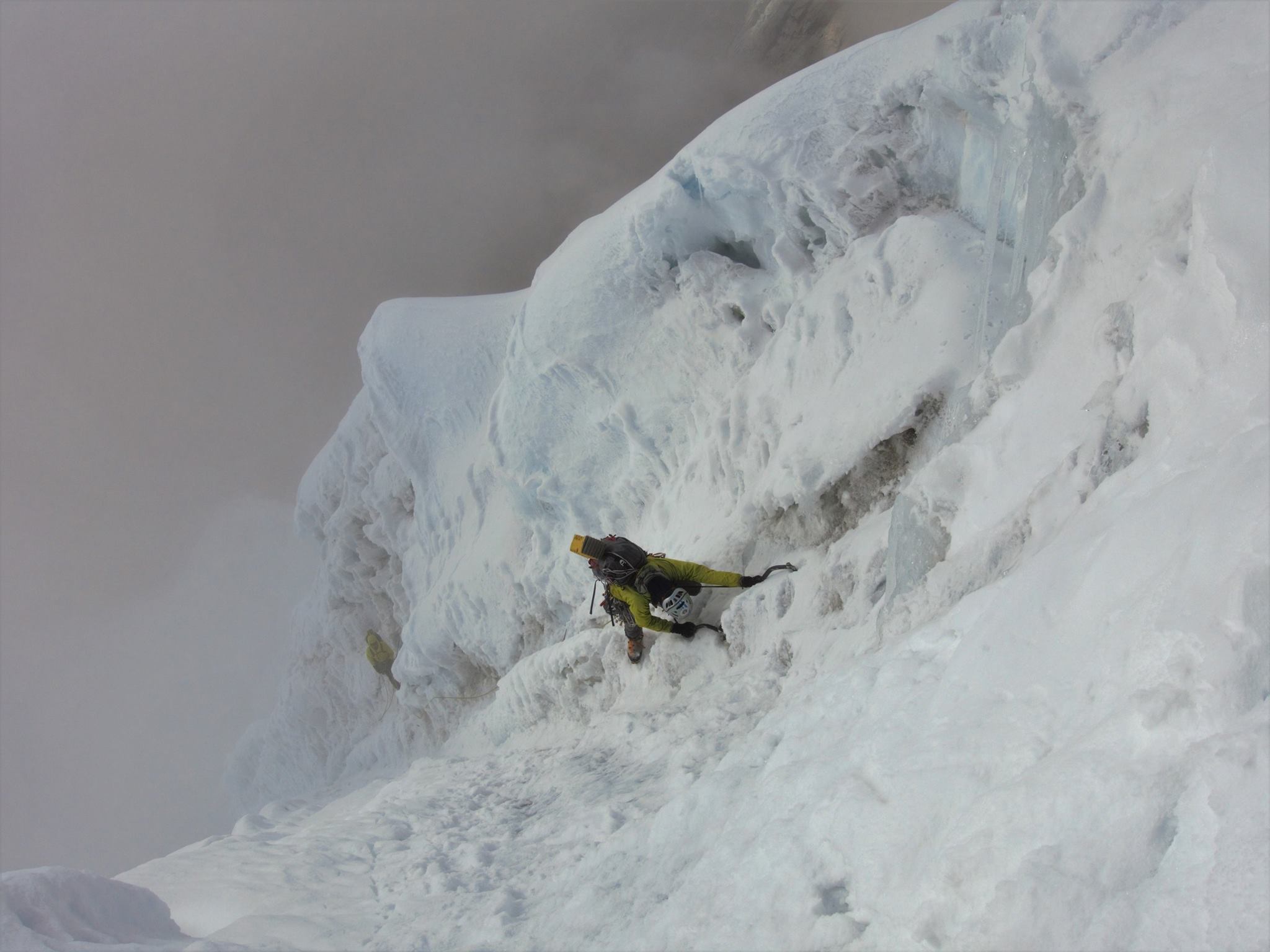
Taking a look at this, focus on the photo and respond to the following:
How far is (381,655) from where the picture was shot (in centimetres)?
1087

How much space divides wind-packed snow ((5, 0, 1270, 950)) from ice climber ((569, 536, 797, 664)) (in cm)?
20

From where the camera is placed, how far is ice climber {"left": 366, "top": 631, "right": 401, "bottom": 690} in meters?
10.9

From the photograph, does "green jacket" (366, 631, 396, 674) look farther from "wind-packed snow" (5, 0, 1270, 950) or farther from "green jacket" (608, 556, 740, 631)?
"green jacket" (608, 556, 740, 631)

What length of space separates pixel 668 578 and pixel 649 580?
11cm

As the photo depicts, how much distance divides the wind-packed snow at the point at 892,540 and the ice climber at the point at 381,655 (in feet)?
9.49

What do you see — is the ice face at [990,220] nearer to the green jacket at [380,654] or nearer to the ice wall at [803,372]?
the ice wall at [803,372]

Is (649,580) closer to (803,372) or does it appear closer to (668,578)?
(668,578)

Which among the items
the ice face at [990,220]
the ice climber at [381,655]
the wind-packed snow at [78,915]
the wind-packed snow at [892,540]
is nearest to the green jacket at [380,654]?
the ice climber at [381,655]

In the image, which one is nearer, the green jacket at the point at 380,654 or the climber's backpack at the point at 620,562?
the climber's backpack at the point at 620,562

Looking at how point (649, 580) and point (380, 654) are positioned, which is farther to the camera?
point (380, 654)

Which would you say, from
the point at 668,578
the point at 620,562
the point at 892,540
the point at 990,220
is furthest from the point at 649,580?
the point at 990,220

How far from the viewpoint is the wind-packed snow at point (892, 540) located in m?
1.75

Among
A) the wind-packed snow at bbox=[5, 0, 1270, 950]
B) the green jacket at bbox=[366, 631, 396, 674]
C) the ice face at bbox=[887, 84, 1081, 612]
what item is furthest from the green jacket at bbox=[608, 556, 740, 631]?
the green jacket at bbox=[366, 631, 396, 674]

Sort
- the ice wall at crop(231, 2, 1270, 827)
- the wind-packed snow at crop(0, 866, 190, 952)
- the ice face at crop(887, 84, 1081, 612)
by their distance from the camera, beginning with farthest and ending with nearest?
the ice face at crop(887, 84, 1081, 612)
the ice wall at crop(231, 2, 1270, 827)
the wind-packed snow at crop(0, 866, 190, 952)
